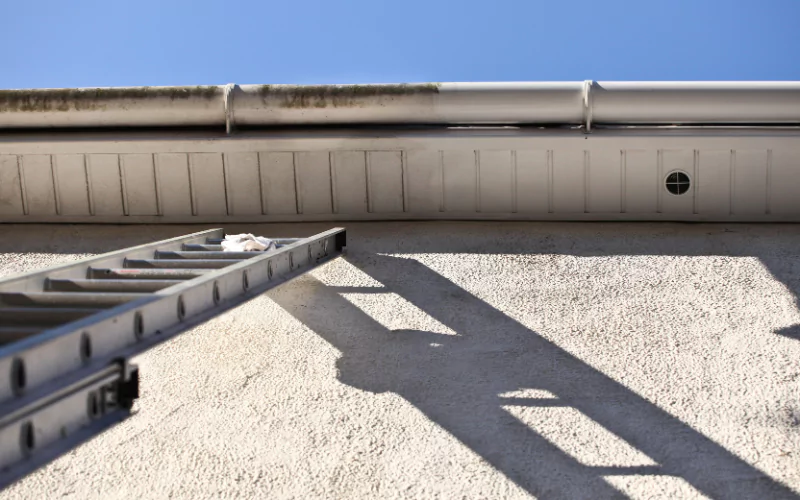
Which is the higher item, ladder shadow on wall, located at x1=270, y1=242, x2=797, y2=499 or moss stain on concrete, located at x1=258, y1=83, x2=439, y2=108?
moss stain on concrete, located at x1=258, y1=83, x2=439, y2=108

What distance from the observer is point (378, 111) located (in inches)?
161

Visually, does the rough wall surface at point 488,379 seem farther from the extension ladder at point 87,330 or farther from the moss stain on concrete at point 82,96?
the moss stain on concrete at point 82,96

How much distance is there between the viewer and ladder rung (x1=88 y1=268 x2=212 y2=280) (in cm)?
233

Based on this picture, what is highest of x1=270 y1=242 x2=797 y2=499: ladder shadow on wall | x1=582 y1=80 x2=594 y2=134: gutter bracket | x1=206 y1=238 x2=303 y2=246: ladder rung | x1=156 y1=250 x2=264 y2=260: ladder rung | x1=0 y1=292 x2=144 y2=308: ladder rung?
x1=582 y1=80 x2=594 y2=134: gutter bracket

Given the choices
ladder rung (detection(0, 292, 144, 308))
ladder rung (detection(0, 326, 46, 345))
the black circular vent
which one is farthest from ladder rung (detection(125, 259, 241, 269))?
the black circular vent

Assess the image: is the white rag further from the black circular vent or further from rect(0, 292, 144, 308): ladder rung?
the black circular vent

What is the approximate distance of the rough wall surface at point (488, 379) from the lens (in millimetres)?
2246

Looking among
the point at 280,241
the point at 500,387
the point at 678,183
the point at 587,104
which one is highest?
the point at 587,104

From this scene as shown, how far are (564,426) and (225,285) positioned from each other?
4.14 feet

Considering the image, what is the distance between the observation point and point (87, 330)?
1528 millimetres

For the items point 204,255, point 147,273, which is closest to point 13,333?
point 147,273

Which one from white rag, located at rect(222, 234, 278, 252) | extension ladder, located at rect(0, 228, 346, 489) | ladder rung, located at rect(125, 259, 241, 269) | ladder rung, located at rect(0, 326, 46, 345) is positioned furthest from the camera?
white rag, located at rect(222, 234, 278, 252)

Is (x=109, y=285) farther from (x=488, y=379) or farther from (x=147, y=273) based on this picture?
(x=488, y=379)

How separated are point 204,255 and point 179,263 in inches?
10.9
